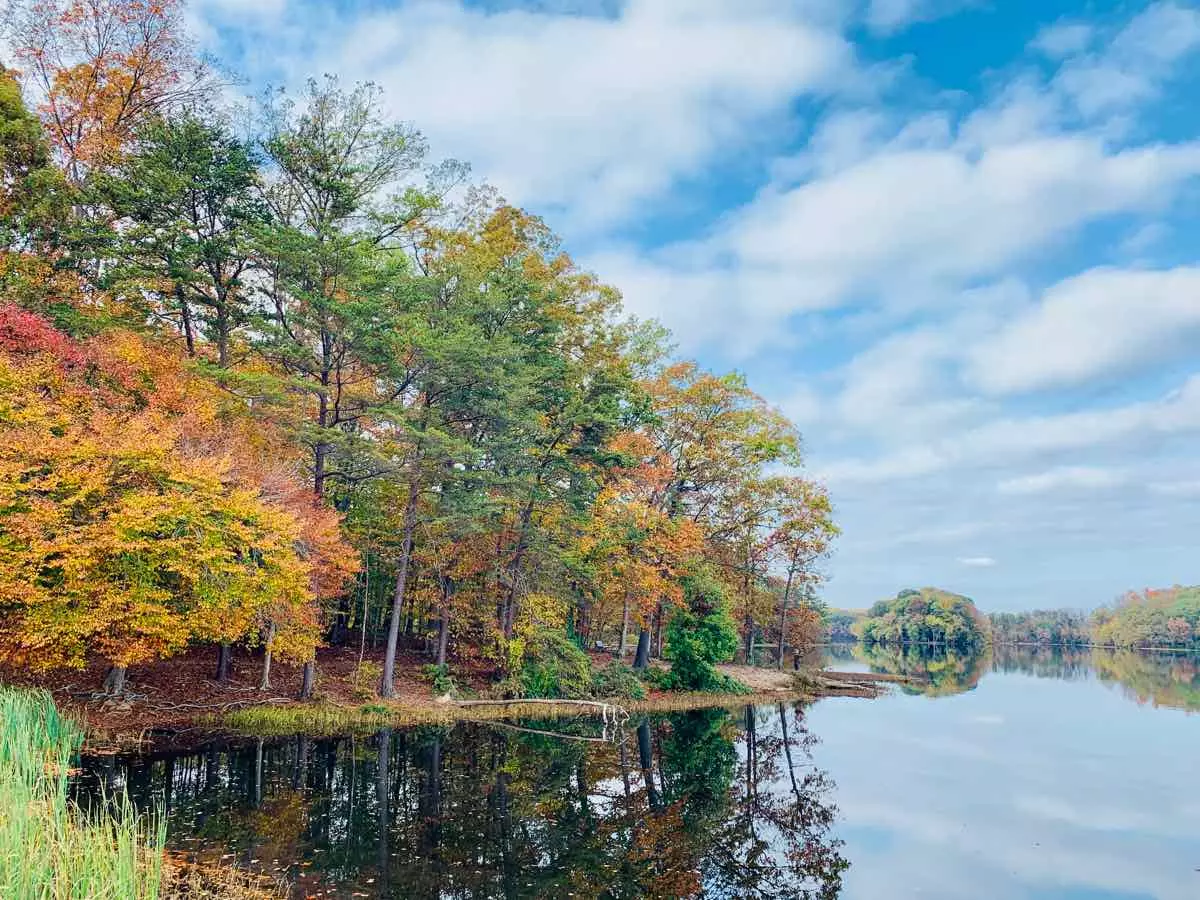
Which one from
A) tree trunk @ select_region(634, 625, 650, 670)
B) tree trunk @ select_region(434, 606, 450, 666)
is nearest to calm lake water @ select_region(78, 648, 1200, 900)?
tree trunk @ select_region(434, 606, 450, 666)

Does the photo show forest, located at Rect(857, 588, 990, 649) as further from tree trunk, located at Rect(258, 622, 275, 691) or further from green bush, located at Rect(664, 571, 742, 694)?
tree trunk, located at Rect(258, 622, 275, 691)

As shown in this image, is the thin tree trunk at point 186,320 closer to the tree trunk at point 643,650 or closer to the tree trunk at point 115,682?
the tree trunk at point 115,682

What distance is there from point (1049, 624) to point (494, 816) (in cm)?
15508

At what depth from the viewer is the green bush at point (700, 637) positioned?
32.0m

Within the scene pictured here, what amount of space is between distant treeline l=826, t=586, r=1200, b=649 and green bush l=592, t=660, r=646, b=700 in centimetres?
6781

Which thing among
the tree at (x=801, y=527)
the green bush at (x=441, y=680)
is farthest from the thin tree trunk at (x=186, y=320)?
the tree at (x=801, y=527)

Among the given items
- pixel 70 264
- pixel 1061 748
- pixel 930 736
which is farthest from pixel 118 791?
pixel 1061 748

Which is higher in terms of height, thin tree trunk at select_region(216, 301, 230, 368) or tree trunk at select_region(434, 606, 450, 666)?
thin tree trunk at select_region(216, 301, 230, 368)

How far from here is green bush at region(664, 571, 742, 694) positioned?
32.0 meters

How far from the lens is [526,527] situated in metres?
28.5

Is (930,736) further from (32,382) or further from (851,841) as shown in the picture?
(32,382)

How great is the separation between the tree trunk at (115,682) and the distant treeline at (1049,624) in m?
84.8

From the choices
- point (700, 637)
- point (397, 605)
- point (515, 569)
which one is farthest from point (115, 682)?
point (700, 637)

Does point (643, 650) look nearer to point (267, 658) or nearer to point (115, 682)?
point (267, 658)
